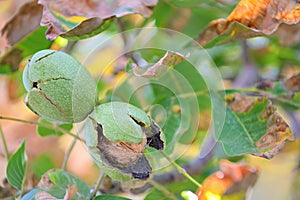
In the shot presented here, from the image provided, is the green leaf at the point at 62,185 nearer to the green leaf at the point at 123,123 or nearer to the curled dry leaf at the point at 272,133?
the green leaf at the point at 123,123

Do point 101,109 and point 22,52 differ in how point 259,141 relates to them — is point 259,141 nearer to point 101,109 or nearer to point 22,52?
point 101,109

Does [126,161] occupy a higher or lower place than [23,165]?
higher

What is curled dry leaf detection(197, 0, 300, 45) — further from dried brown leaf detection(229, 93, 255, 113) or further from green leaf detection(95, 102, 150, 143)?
green leaf detection(95, 102, 150, 143)

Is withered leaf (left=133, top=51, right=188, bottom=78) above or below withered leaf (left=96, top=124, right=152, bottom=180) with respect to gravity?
above

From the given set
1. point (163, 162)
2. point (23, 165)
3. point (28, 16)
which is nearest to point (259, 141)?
point (163, 162)

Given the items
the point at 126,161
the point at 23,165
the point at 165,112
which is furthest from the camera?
the point at 165,112

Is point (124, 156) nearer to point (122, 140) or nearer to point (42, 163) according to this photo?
point (122, 140)

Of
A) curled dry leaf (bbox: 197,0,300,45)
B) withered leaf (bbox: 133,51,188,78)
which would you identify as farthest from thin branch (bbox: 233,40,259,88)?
withered leaf (bbox: 133,51,188,78)
